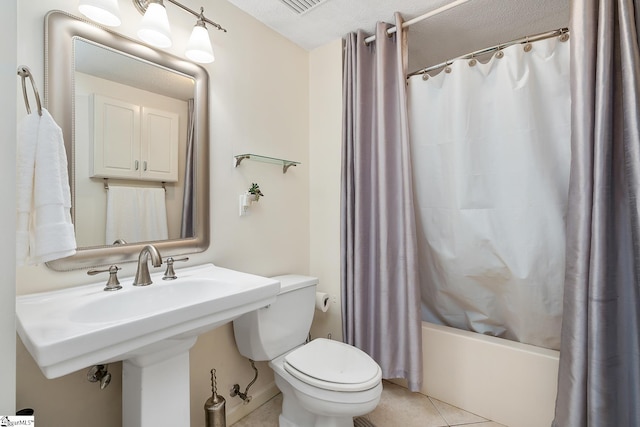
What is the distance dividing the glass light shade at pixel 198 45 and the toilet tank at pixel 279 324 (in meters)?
1.20

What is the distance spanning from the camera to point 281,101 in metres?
1.93

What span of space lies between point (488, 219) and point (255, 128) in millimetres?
1421

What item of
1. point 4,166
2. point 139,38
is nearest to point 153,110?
point 139,38

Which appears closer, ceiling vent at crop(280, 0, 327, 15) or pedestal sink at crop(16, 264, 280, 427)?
pedestal sink at crop(16, 264, 280, 427)

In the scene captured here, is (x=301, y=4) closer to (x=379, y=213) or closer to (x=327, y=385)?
(x=379, y=213)

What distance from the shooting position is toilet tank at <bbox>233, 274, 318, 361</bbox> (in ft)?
4.87

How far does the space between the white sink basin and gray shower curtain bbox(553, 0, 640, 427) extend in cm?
127

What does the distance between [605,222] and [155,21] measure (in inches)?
77.6

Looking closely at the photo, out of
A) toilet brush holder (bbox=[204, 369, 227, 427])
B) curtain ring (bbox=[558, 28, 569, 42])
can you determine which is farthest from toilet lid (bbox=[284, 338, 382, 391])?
curtain ring (bbox=[558, 28, 569, 42])

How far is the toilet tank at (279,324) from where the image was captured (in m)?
1.48

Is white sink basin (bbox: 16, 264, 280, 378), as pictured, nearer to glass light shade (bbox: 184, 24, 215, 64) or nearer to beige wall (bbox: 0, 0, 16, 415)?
beige wall (bbox: 0, 0, 16, 415)

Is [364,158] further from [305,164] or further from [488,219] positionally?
[488,219]

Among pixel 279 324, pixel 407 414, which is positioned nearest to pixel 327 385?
pixel 279 324

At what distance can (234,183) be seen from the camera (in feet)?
5.41
